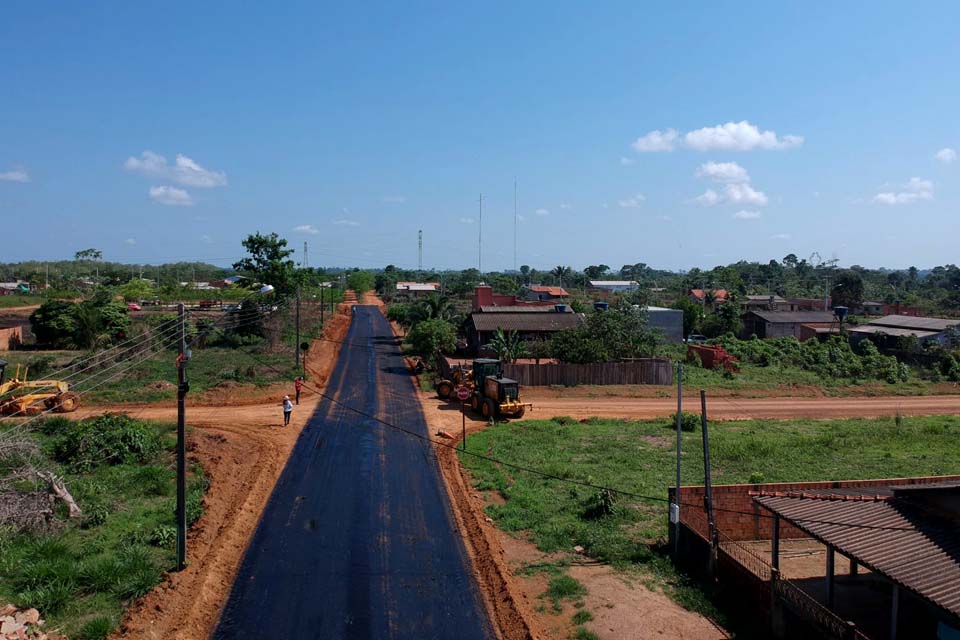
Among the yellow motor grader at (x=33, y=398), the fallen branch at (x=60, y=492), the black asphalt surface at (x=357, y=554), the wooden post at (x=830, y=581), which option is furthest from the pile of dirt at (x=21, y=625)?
the yellow motor grader at (x=33, y=398)

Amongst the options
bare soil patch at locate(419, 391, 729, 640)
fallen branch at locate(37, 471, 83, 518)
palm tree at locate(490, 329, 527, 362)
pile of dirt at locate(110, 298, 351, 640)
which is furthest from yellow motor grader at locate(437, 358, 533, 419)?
fallen branch at locate(37, 471, 83, 518)

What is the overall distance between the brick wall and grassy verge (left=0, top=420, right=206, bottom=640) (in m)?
13.3

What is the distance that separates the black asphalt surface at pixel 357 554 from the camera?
14.3 m

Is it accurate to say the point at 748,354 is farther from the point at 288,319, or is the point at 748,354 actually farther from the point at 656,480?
the point at 288,319

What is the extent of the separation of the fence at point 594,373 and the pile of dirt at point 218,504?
507 inches

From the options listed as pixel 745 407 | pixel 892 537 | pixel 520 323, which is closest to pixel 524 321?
pixel 520 323

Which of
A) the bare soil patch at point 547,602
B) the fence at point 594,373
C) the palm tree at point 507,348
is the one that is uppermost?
the palm tree at point 507,348

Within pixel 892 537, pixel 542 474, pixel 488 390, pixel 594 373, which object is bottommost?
pixel 542 474

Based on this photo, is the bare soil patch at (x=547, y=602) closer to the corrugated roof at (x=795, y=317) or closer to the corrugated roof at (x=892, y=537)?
the corrugated roof at (x=892, y=537)

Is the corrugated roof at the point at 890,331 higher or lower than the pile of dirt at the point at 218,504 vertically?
higher

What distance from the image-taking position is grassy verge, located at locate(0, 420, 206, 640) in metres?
14.5

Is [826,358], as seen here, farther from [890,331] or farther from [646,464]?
[646,464]

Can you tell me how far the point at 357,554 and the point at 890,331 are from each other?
203ft

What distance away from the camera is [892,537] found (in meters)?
12.8
